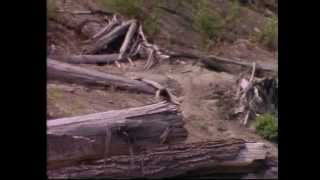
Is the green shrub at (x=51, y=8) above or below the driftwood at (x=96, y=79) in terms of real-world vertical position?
above

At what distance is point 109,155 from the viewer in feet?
9.96

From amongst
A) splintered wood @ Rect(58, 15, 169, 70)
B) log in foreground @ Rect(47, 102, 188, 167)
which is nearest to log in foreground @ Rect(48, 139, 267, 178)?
log in foreground @ Rect(47, 102, 188, 167)

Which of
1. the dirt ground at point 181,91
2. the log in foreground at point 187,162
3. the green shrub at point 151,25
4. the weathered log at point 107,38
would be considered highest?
the green shrub at point 151,25

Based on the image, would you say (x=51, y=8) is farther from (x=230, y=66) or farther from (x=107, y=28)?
(x=230, y=66)

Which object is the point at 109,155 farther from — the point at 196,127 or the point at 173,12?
the point at 173,12

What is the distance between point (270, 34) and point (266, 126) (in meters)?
0.41

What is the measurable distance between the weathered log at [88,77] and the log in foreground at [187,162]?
0.94 feet

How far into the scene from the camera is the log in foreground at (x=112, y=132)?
298 centimetres

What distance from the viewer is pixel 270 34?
10.3 feet

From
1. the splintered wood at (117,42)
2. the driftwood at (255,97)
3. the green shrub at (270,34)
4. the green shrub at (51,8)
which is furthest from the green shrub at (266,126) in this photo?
the green shrub at (51,8)

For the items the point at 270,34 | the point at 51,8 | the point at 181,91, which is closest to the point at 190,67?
the point at 181,91

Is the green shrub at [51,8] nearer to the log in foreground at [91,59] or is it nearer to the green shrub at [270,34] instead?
the log in foreground at [91,59]
